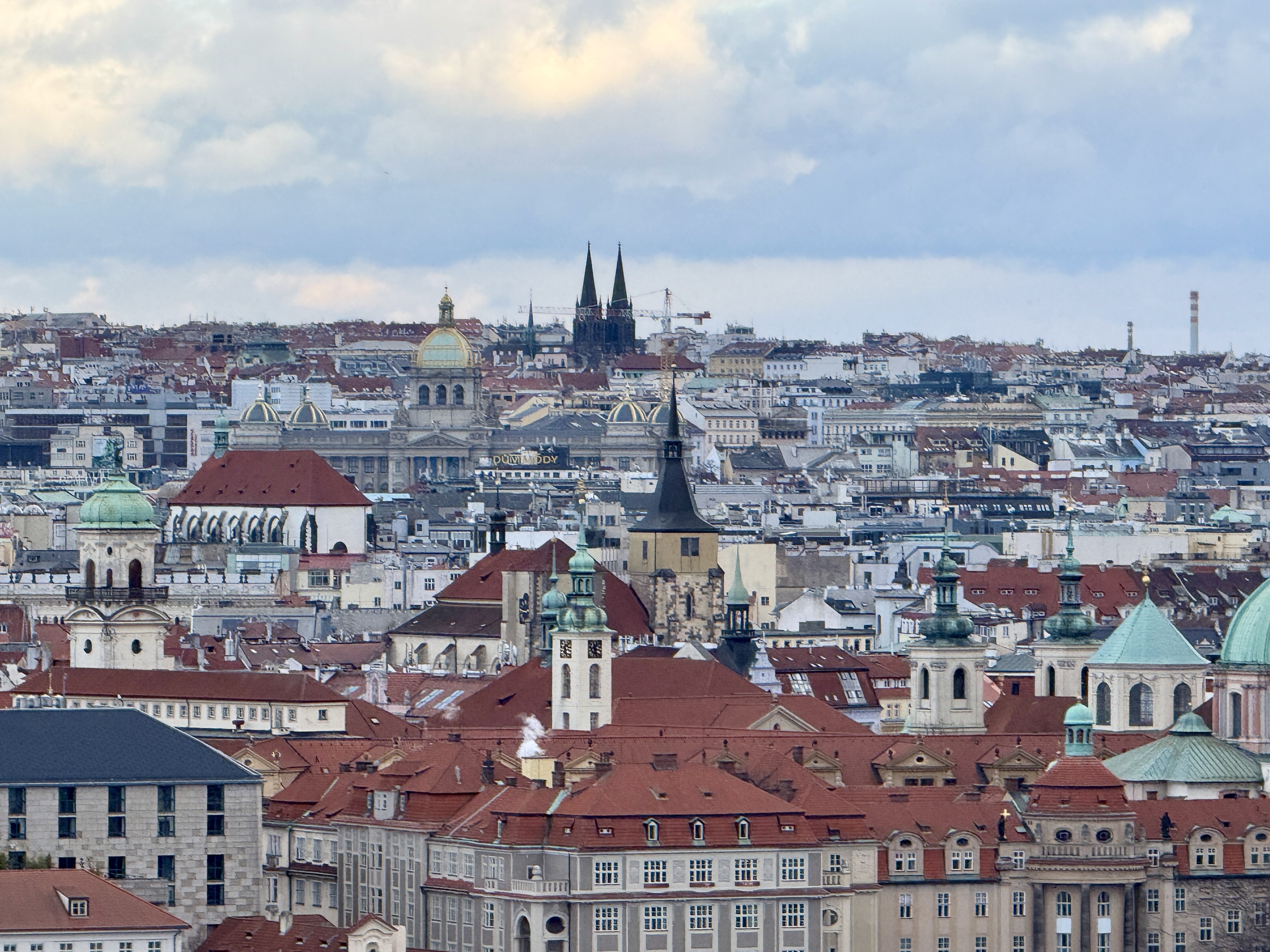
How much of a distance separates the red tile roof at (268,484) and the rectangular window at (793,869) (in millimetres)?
89560

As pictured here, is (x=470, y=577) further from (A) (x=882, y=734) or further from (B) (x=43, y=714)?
(B) (x=43, y=714)

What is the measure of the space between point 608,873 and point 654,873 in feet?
2.71

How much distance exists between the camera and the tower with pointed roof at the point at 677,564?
136m

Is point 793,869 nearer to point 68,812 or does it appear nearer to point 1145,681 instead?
point 68,812

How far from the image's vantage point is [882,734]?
356 ft

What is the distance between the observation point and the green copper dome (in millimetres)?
121562

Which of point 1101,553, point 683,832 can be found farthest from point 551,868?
point 1101,553

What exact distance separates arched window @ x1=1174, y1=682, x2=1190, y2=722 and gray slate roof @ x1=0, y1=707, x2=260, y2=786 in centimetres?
2428

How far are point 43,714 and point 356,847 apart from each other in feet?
20.2

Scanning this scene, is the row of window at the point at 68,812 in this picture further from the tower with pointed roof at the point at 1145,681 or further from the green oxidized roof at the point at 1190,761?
the tower with pointed roof at the point at 1145,681

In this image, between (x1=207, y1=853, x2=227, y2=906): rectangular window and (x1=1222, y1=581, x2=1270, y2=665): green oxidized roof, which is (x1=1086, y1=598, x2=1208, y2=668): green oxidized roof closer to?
(x1=1222, y1=581, x2=1270, y2=665): green oxidized roof

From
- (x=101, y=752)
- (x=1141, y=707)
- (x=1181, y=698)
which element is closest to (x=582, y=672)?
(x=1141, y=707)

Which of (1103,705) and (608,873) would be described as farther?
(1103,705)

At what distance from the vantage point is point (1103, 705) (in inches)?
4124
